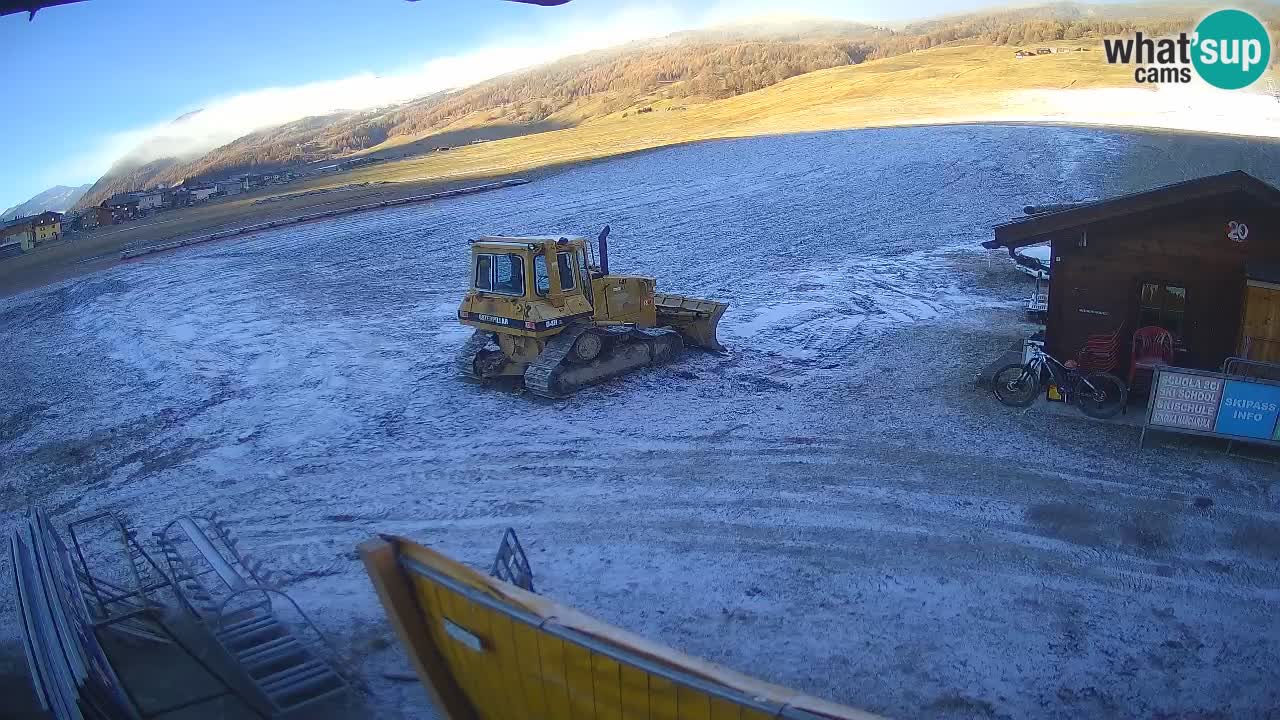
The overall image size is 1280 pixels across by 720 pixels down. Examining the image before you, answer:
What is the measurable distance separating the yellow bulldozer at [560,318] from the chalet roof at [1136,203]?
498 cm

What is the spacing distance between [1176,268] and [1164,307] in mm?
536

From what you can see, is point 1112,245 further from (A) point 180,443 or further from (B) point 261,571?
(A) point 180,443

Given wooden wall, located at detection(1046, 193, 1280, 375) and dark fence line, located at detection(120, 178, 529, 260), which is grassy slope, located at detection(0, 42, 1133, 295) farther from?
wooden wall, located at detection(1046, 193, 1280, 375)

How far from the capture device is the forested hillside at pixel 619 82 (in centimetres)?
8062

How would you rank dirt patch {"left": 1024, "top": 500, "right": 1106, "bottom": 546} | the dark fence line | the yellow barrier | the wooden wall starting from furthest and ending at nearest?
1. the dark fence line
2. the wooden wall
3. dirt patch {"left": 1024, "top": 500, "right": 1106, "bottom": 546}
4. the yellow barrier

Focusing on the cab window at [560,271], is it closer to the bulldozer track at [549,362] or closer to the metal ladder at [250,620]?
the bulldozer track at [549,362]

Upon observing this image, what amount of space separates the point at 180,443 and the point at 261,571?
4734 millimetres

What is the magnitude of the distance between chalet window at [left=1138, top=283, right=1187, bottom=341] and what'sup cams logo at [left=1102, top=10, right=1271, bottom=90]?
4491cm

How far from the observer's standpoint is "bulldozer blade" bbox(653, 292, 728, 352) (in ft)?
50.6

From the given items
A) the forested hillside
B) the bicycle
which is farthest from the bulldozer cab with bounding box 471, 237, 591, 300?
the forested hillside

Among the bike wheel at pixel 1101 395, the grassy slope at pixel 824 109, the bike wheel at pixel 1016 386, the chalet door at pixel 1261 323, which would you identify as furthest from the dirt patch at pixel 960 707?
the grassy slope at pixel 824 109

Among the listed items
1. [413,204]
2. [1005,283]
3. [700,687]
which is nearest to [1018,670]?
[700,687]

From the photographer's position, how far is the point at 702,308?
15.5m

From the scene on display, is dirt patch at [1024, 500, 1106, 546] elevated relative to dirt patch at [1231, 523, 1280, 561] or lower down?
elevated
